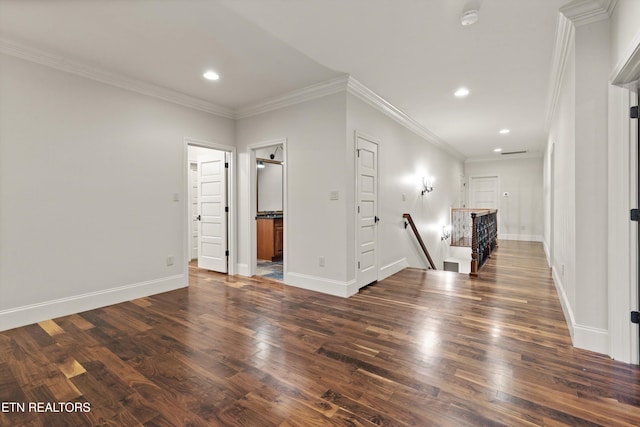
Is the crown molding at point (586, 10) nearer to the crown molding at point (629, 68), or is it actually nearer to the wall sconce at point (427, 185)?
the crown molding at point (629, 68)

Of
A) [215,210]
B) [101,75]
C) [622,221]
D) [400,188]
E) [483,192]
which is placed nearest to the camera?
[622,221]

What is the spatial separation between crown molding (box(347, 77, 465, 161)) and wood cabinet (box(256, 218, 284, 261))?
122 inches

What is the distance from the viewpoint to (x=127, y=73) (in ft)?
11.4

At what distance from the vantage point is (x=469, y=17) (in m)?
2.38

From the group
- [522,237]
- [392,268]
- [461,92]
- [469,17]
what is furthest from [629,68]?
[522,237]

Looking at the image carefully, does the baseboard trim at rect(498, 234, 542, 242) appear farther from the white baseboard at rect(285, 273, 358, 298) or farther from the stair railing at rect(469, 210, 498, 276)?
the white baseboard at rect(285, 273, 358, 298)

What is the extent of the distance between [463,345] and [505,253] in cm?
549

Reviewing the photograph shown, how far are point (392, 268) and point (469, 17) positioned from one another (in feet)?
11.7

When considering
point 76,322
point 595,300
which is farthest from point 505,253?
point 76,322

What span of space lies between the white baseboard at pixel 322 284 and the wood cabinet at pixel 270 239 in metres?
2.07

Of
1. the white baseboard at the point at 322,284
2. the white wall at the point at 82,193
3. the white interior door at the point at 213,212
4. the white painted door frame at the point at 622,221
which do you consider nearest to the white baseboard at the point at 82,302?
the white wall at the point at 82,193

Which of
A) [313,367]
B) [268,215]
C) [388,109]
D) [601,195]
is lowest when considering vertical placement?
[313,367]

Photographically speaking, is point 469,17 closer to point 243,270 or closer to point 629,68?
point 629,68

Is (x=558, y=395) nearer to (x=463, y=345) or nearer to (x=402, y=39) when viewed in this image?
(x=463, y=345)
